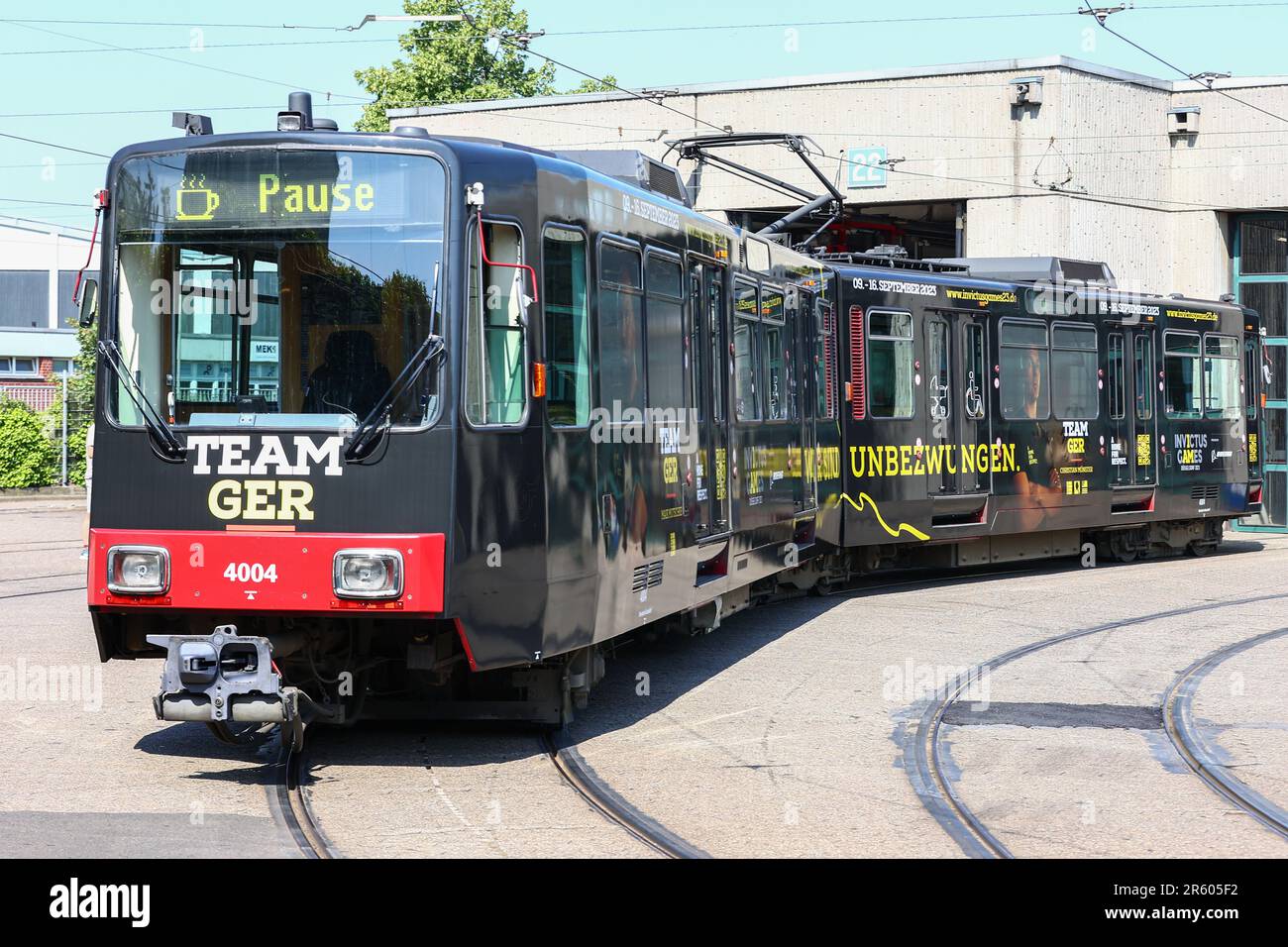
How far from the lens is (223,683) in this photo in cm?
765

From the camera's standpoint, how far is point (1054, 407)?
19.0 m

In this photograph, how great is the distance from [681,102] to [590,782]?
23.8 metres

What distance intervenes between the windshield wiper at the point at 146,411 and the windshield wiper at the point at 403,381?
0.87 meters

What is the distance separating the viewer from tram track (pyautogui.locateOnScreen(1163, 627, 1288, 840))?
752 cm

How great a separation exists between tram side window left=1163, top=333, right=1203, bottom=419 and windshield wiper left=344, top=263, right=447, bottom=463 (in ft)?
48.7

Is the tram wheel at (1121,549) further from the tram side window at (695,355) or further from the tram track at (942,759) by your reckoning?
the tram side window at (695,355)

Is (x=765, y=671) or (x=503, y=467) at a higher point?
(x=503, y=467)

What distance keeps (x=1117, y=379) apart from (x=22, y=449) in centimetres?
2370

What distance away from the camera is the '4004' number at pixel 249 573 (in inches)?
303

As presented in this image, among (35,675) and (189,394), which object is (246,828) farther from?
(35,675)

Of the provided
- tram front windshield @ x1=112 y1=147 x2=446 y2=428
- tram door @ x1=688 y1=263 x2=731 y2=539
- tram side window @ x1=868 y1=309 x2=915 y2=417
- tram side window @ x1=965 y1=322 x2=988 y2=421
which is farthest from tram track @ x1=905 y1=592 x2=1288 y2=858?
tram side window @ x1=965 y1=322 x2=988 y2=421

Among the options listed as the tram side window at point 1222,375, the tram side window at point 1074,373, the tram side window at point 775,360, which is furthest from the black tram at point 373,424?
the tram side window at point 1222,375

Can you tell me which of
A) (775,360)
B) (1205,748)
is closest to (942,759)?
(1205,748)
